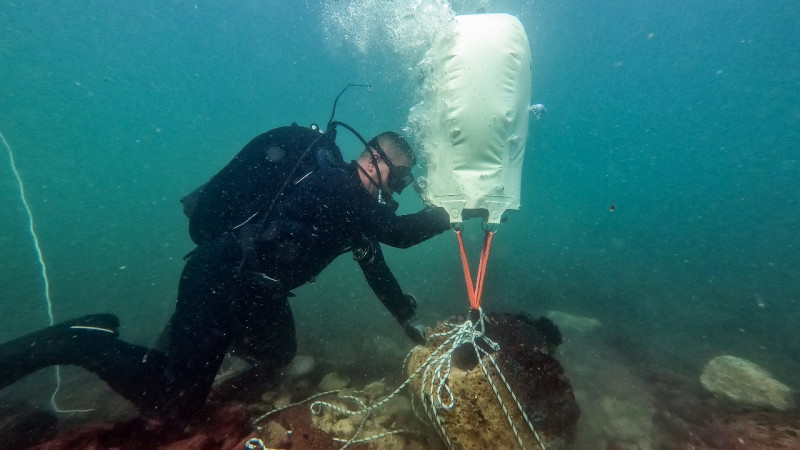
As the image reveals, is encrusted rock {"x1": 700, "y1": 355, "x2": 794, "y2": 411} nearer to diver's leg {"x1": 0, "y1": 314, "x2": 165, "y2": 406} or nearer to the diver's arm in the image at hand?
the diver's arm

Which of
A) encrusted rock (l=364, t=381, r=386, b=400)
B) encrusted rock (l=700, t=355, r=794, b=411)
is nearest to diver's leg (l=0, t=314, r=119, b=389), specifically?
encrusted rock (l=364, t=381, r=386, b=400)

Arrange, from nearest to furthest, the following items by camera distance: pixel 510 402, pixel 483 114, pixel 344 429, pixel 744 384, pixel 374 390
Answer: pixel 510 402 < pixel 344 429 < pixel 483 114 < pixel 374 390 < pixel 744 384

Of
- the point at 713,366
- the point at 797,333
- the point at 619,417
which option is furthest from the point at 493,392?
the point at 797,333

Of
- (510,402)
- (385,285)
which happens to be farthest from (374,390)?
(510,402)

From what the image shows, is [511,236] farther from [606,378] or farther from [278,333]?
[278,333]

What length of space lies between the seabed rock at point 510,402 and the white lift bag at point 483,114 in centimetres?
125

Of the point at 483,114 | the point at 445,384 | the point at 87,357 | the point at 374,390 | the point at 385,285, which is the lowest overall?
the point at 374,390

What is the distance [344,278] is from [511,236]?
9.15 m

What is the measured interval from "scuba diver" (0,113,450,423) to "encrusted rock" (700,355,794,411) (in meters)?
3.29

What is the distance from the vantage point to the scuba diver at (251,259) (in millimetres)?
2777

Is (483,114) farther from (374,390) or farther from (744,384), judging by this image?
(744,384)

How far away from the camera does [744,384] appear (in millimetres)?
3566

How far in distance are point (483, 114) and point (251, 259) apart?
2.43 m

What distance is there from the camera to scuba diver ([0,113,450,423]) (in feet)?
9.11
